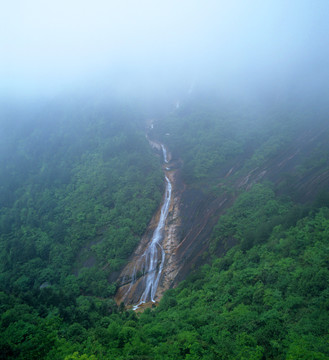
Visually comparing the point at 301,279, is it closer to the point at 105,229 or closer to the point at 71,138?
the point at 105,229

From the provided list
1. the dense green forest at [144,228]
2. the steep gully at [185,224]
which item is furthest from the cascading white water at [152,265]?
the dense green forest at [144,228]

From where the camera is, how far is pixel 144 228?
4541 centimetres

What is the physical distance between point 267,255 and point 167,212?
25.5 meters

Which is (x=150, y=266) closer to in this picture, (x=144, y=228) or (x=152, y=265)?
(x=152, y=265)

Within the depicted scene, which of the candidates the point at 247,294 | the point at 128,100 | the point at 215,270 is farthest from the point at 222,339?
the point at 128,100

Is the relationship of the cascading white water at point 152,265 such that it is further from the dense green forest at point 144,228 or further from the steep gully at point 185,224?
the dense green forest at point 144,228

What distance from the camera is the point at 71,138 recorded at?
251ft

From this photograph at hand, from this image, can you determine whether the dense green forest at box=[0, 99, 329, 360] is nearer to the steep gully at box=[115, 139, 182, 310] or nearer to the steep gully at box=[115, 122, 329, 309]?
the steep gully at box=[115, 122, 329, 309]

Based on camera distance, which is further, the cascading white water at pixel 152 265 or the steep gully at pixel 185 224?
the steep gully at pixel 185 224

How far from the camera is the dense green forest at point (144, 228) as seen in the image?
14.9 metres

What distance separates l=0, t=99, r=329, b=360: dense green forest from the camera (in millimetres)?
14898

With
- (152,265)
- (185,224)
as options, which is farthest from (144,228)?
(152,265)

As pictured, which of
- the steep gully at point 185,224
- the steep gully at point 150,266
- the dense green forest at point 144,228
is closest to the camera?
the dense green forest at point 144,228

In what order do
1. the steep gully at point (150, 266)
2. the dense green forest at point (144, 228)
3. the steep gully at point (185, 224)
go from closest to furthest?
the dense green forest at point (144, 228)
the steep gully at point (150, 266)
the steep gully at point (185, 224)
